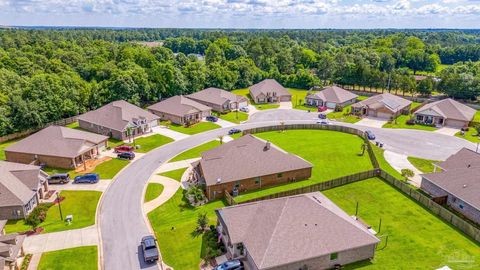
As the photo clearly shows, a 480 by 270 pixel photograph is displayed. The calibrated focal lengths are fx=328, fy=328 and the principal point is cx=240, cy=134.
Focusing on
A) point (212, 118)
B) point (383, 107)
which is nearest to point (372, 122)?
point (383, 107)

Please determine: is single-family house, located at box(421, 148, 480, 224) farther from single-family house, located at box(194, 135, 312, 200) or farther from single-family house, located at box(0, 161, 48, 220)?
single-family house, located at box(0, 161, 48, 220)

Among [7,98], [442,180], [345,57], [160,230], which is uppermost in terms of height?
[345,57]

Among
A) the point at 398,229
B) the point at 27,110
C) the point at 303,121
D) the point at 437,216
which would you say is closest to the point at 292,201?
the point at 398,229

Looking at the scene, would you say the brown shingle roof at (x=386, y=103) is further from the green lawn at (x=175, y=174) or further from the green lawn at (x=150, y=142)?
the green lawn at (x=175, y=174)

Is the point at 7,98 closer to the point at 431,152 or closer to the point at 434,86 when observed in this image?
the point at 431,152

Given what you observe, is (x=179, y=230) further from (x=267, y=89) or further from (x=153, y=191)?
(x=267, y=89)

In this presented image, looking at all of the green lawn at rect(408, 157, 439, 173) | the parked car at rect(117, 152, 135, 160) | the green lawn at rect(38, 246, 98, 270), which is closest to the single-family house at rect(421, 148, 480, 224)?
the green lawn at rect(408, 157, 439, 173)

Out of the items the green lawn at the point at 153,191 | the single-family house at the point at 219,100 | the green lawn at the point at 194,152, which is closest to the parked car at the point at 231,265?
the green lawn at the point at 153,191
